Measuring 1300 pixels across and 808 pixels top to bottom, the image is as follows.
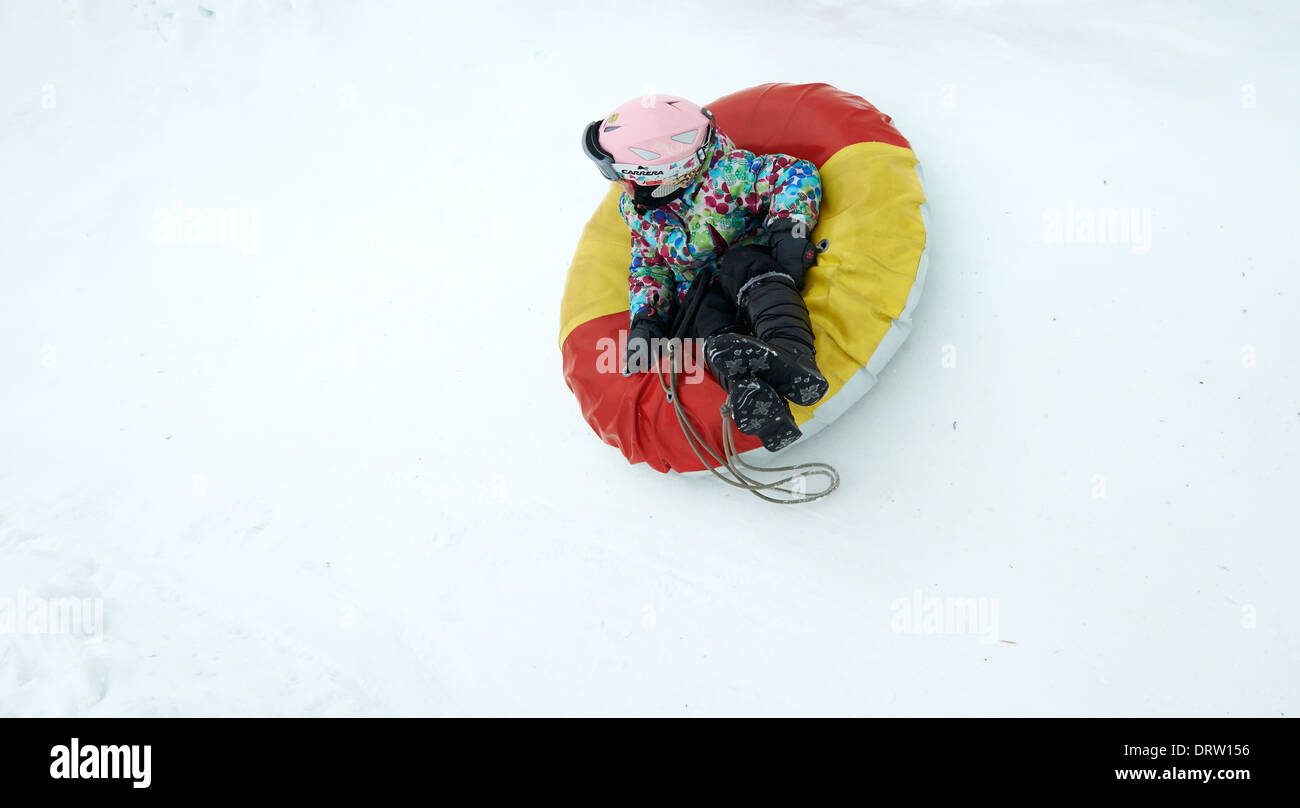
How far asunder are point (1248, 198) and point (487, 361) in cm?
189

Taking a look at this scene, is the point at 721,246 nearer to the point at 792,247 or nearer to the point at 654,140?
the point at 792,247

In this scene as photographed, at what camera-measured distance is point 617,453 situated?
2.07 meters

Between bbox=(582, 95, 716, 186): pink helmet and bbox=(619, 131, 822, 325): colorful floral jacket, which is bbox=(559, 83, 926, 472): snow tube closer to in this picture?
bbox=(619, 131, 822, 325): colorful floral jacket

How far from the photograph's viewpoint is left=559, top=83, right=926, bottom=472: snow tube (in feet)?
5.54

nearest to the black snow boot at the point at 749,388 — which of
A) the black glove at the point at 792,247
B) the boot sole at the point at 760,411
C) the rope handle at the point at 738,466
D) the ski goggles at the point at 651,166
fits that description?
the boot sole at the point at 760,411

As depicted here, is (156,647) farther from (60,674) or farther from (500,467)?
(500,467)

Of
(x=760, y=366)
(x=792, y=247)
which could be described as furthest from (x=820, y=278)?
(x=760, y=366)

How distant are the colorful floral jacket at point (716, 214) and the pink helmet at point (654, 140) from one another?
0.06m

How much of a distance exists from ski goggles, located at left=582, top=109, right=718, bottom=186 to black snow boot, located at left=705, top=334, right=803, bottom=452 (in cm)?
40

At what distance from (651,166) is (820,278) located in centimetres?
43

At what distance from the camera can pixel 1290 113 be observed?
6.00 ft

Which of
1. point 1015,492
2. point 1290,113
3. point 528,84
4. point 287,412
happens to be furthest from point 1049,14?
point 287,412

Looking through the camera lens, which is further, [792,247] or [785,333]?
[792,247]

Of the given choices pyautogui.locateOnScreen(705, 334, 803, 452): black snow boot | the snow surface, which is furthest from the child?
the snow surface
